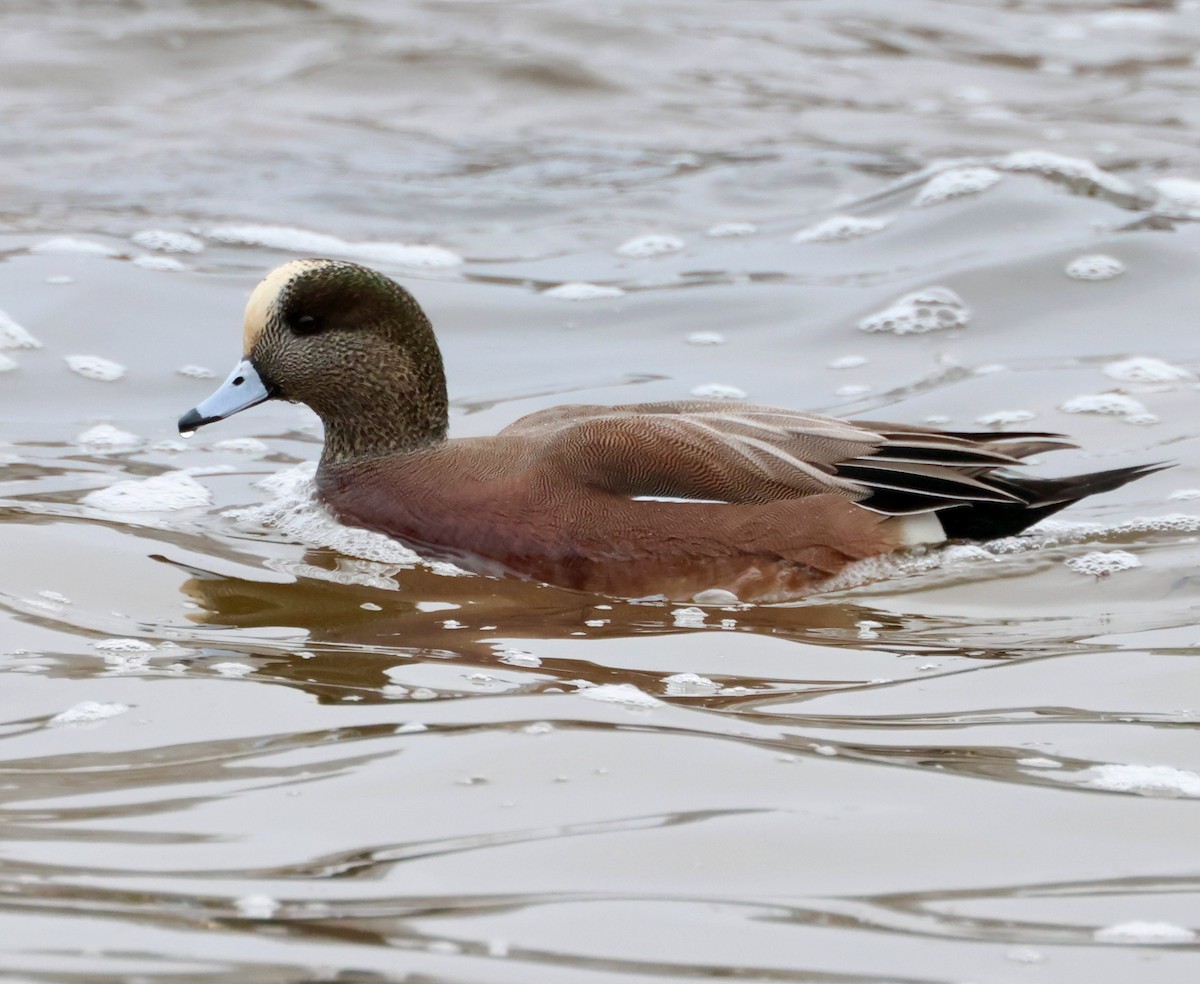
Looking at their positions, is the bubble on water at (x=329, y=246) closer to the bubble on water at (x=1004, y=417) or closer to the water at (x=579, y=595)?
the water at (x=579, y=595)

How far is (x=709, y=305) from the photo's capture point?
25.8ft

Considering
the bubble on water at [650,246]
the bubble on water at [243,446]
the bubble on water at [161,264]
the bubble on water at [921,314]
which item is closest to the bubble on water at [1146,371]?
the bubble on water at [921,314]

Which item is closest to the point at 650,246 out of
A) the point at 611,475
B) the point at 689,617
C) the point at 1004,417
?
the point at 1004,417

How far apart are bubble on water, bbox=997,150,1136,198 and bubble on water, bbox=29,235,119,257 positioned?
4638 millimetres

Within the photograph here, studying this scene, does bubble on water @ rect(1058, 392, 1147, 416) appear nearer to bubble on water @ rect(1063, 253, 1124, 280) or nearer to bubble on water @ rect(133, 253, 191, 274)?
bubble on water @ rect(1063, 253, 1124, 280)

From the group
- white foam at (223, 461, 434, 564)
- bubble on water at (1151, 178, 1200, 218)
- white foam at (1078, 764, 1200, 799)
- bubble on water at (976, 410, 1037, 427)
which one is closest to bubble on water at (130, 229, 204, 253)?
white foam at (223, 461, 434, 564)

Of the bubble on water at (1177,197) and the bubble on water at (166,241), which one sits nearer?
the bubble on water at (166,241)

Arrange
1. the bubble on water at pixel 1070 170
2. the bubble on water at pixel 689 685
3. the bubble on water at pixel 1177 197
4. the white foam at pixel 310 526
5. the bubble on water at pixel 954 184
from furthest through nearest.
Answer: the bubble on water at pixel 1070 170 → the bubble on water at pixel 954 184 → the bubble on water at pixel 1177 197 → the white foam at pixel 310 526 → the bubble on water at pixel 689 685

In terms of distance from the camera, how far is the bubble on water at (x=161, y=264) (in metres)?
8.05

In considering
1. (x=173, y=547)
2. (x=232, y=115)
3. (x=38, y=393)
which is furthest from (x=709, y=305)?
(x=232, y=115)

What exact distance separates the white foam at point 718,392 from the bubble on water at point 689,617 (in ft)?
7.14

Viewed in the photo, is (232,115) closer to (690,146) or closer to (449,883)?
(690,146)

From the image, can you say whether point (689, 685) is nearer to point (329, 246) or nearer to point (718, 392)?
point (718, 392)

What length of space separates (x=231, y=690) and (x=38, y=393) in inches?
131
